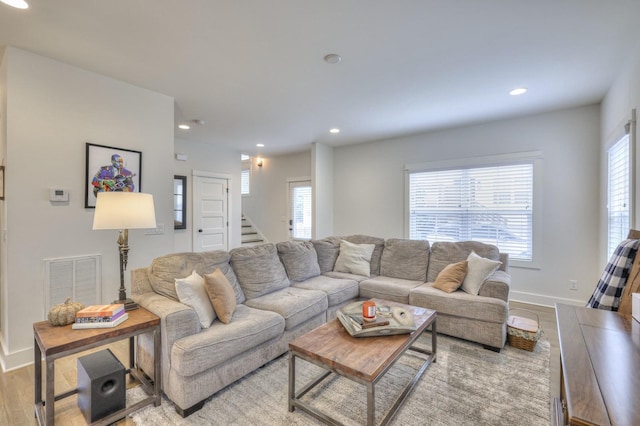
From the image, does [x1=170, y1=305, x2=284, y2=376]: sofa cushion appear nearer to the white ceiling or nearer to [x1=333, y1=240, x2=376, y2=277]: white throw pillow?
[x1=333, y1=240, x2=376, y2=277]: white throw pillow

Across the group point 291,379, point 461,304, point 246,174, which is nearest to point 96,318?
point 291,379

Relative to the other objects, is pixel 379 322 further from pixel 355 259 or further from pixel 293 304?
pixel 355 259

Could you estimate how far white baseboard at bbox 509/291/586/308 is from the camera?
151 inches

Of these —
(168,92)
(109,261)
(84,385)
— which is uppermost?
(168,92)

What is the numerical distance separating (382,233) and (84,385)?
4.62m

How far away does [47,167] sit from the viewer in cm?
260

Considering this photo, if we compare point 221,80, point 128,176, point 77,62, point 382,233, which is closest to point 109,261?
point 128,176

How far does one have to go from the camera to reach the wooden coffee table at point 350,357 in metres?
1.58

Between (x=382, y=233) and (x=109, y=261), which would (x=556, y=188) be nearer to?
(x=382, y=233)

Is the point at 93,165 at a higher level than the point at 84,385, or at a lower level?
higher

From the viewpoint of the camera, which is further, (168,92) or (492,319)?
(168,92)

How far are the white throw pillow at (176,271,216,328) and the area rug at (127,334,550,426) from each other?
21.1 inches

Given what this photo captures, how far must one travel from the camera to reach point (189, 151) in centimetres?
549

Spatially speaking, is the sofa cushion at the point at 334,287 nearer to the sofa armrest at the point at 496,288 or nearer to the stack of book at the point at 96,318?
the sofa armrest at the point at 496,288
